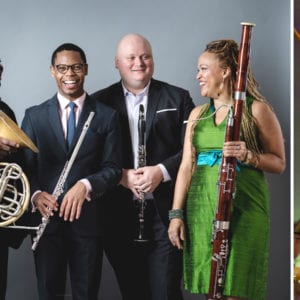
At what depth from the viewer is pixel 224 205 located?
3018mm

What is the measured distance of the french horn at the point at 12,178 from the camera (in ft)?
10.1

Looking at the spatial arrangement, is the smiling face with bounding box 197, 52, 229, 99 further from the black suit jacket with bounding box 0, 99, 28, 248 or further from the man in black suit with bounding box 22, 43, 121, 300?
the black suit jacket with bounding box 0, 99, 28, 248

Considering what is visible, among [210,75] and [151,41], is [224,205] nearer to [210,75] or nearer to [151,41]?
[210,75]

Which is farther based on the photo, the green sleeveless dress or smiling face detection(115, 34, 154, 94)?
smiling face detection(115, 34, 154, 94)

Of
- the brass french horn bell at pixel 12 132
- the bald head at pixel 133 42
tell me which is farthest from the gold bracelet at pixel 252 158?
the brass french horn bell at pixel 12 132

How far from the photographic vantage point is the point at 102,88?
3400 millimetres

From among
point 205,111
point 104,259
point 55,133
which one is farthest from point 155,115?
point 104,259

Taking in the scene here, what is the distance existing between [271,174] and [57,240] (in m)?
1.04

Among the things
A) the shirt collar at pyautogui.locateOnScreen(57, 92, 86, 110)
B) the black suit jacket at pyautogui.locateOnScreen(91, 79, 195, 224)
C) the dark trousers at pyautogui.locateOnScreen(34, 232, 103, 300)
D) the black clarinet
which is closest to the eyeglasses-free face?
the shirt collar at pyautogui.locateOnScreen(57, 92, 86, 110)

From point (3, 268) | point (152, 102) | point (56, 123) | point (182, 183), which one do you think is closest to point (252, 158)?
point (182, 183)

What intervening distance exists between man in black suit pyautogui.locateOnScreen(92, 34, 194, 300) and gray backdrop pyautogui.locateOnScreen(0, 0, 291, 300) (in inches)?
3.3

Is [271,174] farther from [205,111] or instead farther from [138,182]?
[138,182]

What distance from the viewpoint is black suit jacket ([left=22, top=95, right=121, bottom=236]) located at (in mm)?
3250

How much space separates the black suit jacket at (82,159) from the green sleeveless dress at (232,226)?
1.33ft
